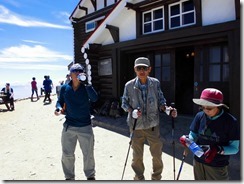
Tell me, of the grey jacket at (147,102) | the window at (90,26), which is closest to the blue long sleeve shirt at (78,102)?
the grey jacket at (147,102)

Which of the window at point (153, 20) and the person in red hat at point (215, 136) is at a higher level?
the window at point (153, 20)

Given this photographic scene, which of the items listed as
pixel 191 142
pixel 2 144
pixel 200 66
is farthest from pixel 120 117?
pixel 191 142

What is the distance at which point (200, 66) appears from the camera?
6.94 m

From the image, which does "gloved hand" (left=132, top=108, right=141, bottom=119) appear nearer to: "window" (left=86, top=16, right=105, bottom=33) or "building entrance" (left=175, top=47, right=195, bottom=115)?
"building entrance" (left=175, top=47, right=195, bottom=115)

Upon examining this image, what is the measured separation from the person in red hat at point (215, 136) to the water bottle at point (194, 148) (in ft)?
0.11

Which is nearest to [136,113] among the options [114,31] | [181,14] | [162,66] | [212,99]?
[212,99]

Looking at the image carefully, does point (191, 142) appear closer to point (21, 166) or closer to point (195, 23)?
point (21, 166)

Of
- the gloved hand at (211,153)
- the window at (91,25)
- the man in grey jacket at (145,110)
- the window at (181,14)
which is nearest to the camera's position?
the gloved hand at (211,153)

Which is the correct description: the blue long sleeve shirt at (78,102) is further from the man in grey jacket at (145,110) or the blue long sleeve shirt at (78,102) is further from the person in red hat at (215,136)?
the person in red hat at (215,136)

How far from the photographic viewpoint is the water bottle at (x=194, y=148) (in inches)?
93.4

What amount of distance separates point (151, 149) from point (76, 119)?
1299 mm

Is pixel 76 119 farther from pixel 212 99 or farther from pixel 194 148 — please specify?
pixel 212 99

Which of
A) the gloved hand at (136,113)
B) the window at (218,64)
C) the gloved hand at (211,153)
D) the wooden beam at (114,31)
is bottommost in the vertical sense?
the gloved hand at (211,153)

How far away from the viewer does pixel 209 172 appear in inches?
95.7
